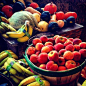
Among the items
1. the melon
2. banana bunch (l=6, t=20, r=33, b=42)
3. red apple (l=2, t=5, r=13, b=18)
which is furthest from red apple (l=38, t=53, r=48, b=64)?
red apple (l=2, t=5, r=13, b=18)

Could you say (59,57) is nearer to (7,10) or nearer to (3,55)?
(3,55)

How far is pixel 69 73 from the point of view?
1.12 metres

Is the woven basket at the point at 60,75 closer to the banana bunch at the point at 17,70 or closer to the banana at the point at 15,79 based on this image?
the banana bunch at the point at 17,70

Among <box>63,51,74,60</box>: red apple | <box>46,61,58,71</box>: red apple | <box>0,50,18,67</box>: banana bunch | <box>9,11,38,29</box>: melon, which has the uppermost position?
<box>9,11,38,29</box>: melon

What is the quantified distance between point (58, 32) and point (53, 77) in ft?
3.84

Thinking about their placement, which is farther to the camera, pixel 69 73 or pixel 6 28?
pixel 6 28

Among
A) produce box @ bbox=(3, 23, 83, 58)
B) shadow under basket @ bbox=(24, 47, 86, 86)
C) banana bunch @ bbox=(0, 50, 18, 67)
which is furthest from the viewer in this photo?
produce box @ bbox=(3, 23, 83, 58)

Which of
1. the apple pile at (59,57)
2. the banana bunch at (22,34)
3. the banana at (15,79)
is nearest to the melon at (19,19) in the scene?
the banana bunch at (22,34)

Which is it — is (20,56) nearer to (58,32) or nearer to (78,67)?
(58,32)

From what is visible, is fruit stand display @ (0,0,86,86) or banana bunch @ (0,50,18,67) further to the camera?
banana bunch @ (0,50,18,67)

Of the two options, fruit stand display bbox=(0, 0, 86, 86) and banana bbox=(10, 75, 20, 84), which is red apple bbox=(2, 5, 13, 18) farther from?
banana bbox=(10, 75, 20, 84)

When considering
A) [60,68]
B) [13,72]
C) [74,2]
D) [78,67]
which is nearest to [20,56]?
[13,72]

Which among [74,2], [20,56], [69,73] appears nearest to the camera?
[69,73]

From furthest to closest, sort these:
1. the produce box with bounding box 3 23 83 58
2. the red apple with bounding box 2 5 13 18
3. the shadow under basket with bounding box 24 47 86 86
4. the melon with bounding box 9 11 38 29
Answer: the red apple with bounding box 2 5 13 18, the melon with bounding box 9 11 38 29, the produce box with bounding box 3 23 83 58, the shadow under basket with bounding box 24 47 86 86
